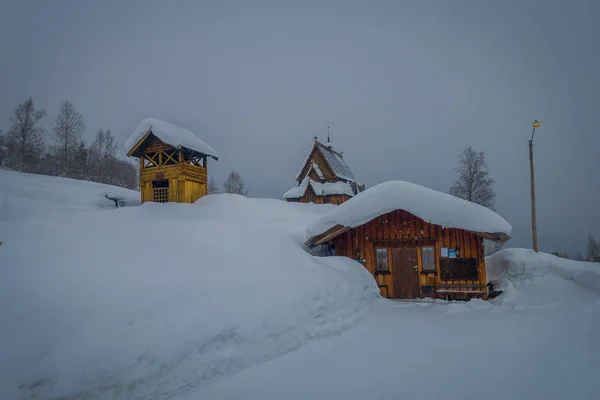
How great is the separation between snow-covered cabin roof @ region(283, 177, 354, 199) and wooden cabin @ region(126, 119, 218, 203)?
11.7 m

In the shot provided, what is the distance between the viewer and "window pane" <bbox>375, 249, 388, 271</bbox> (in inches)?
482

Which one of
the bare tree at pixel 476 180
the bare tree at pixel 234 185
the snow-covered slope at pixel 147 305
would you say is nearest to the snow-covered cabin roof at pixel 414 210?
the snow-covered slope at pixel 147 305

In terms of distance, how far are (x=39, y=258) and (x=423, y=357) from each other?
22.7 feet

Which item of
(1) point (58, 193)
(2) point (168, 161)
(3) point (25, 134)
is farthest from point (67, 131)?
(2) point (168, 161)

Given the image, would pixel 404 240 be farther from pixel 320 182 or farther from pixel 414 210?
pixel 320 182

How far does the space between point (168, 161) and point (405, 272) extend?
14631 millimetres

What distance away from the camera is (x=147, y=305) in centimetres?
475

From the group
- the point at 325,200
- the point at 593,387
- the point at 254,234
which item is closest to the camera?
the point at 593,387

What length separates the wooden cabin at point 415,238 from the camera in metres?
10.6

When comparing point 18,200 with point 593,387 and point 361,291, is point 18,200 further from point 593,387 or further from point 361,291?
point 593,387

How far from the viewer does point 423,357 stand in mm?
5656

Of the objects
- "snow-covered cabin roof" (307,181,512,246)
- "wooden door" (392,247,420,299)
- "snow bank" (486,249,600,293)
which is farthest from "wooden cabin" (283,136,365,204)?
"snow-covered cabin roof" (307,181,512,246)

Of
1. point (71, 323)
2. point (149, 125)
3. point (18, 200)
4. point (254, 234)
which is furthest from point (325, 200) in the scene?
point (71, 323)

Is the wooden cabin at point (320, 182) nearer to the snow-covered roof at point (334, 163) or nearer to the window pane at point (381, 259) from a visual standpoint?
the snow-covered roof at point (334, 163)
